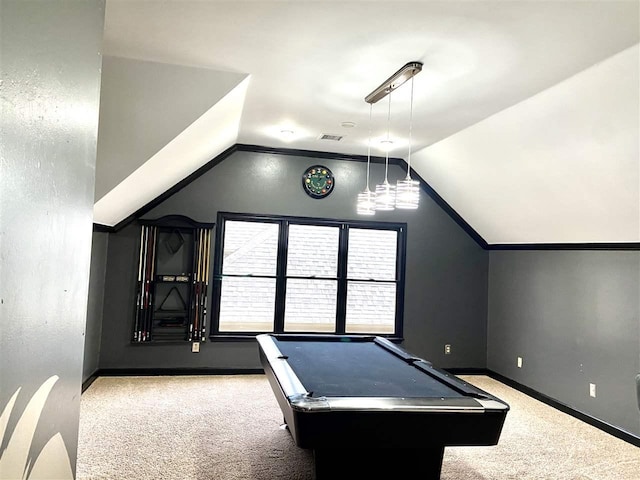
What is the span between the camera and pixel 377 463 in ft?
9.04

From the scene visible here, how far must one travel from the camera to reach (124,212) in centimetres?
500

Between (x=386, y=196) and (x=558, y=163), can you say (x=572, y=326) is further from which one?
(x=386, y=196)

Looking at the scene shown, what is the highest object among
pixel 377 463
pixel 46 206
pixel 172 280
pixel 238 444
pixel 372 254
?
pixel 372 254

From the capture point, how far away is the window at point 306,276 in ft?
18.5

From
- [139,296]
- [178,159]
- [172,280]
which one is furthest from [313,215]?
[139,296]

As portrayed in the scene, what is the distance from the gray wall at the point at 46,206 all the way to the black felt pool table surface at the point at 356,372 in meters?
1.53

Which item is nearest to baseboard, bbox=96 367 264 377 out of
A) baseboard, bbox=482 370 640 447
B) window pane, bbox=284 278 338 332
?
window pane, bbox=284 278 338 332

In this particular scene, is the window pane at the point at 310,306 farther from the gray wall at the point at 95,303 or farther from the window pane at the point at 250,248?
the gray wall at the point at 95,303

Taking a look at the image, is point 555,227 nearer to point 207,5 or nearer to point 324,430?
point 324,430

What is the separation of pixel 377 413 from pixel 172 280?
12.0 ft

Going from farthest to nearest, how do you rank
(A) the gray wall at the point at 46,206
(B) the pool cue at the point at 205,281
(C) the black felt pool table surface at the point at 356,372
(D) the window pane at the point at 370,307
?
(D) the window pane at the point at 370,307 < (B) the pool cue at the point at 205,281 < (C) the black felt pool table surface at the point at 356,372 < (A) the gray wall at the point at 46,206

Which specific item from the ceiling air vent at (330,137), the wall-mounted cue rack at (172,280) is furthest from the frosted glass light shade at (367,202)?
the wall-mounted cue rack at (172,280)

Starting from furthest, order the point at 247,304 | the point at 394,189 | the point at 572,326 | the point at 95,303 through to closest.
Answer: the point at 247,304 < the point at 95,303 < the point at 572,326 < the point at 394,189

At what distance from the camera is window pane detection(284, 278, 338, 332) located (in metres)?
5.77
